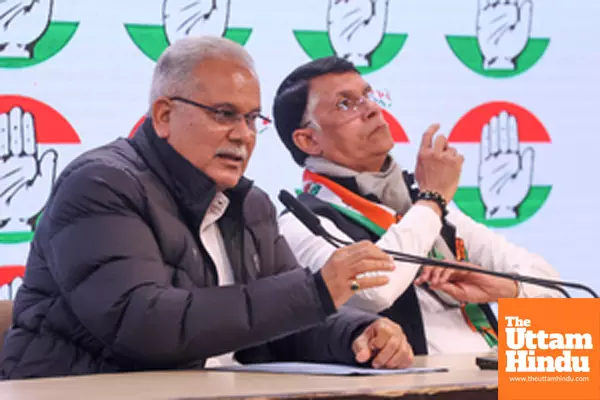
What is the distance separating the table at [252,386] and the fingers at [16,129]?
1273 mm

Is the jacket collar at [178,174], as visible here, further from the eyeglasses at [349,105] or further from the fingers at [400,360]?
the eyeglasses at [349,105]

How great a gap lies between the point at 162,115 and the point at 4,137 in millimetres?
877

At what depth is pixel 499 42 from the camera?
2.94 meters

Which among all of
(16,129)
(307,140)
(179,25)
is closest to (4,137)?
(16,129)

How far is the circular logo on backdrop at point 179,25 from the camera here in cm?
250

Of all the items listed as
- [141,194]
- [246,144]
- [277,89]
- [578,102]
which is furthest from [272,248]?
[578,102]

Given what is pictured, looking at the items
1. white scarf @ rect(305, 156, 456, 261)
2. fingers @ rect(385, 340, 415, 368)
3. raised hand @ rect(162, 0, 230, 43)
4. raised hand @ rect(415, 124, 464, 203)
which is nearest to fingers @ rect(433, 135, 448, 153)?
raised hand @ rect(415, 124, 464, 203)

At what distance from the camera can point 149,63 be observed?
8.24 feet

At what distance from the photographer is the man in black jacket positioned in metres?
1.31

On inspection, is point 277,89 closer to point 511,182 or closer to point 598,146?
point 511,182

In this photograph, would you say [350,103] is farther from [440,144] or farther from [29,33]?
[29,33]

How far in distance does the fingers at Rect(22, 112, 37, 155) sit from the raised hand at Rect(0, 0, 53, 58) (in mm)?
173

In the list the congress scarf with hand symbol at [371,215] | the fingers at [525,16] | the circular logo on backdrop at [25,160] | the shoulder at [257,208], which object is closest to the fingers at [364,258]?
the shoulder at [257,208]

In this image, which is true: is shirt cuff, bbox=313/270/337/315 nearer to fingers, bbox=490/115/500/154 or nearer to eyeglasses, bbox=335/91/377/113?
eyeglasses, bbox=335/91/377/113
